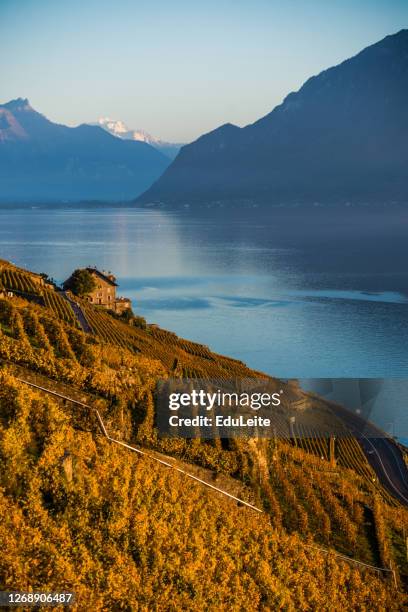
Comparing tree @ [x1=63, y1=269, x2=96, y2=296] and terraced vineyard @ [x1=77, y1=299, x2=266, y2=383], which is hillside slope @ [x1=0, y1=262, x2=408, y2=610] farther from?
tree @ [x1=63, y1=269, x2=96, y2=296]

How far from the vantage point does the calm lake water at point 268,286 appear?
52.0 meters

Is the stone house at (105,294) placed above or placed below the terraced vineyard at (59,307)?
below

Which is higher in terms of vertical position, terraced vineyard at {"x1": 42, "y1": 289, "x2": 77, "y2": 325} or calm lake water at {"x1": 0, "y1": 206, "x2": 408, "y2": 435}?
terraced vineyard at {"x1": 42, "y1": 289, "x2": 77, "y2": 325}

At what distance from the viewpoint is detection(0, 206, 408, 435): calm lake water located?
51994 mm

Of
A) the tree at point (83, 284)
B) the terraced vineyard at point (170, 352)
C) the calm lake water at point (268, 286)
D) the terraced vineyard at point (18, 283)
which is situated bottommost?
the calm lake water at point (268, 286)

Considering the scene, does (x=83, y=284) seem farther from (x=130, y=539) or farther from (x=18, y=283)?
(x=130, y=539)

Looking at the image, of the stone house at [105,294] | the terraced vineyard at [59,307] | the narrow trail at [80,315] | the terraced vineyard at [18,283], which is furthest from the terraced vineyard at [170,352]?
the stone house at [105,294]

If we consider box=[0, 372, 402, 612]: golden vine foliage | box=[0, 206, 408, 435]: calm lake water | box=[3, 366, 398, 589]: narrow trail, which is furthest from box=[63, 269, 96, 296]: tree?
box=[0, 372, 402, 612]: golden vine foliage

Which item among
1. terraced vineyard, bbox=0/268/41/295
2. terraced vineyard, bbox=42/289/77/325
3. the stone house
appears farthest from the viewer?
the stone house

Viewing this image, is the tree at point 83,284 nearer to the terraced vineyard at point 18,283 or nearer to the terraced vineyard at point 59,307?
the terraced vineyard at point 18,283

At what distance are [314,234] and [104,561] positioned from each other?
491ft

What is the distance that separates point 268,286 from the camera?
82.9 meters

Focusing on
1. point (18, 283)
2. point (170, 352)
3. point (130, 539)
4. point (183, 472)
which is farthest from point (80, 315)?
point (130, 539)

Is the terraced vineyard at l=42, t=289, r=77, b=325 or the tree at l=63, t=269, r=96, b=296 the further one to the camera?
the tree at l=63, t=269, r=96, b=296
